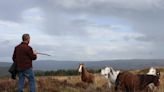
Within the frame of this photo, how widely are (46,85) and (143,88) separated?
15.4ft

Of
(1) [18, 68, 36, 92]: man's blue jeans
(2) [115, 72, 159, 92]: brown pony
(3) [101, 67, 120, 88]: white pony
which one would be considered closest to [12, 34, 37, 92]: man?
(1) [18, 68, 36, 92]: man's blue jeans

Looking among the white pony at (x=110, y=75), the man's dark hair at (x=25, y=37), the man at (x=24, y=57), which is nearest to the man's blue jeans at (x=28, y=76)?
the man at (x=24, y=57)

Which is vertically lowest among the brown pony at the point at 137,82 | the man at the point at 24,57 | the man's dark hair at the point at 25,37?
the brown pony at the point at 137,82

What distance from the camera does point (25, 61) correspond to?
20.4 metres

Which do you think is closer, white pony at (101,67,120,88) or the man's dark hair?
the man's dark hair

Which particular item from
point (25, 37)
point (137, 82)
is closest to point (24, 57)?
point (25, 37)

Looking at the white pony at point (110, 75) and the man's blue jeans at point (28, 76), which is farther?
the white pony at point (110, 75)

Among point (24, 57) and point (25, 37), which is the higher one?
point (25, 37)

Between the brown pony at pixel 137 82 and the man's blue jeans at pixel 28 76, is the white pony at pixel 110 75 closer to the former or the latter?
the brown pony at pixel 137 82

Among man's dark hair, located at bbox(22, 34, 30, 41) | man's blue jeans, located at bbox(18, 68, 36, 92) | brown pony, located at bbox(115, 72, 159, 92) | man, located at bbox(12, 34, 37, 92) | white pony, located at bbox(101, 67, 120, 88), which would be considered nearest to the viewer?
man's dark hair, located at bbox(22, 34, 30, 41)

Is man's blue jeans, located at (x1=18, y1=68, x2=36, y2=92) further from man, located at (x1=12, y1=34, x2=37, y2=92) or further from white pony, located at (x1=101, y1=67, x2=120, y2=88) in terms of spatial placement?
white pony, located at (x1=101, y1=67, x2=120, y2=88)

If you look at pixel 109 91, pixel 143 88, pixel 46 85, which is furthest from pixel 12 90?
pixel 143 88

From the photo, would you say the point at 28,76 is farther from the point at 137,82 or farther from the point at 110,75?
the point at 110,75

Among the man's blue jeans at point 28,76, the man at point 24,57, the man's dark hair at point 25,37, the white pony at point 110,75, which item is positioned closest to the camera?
the man's dark hair at point 25,37
